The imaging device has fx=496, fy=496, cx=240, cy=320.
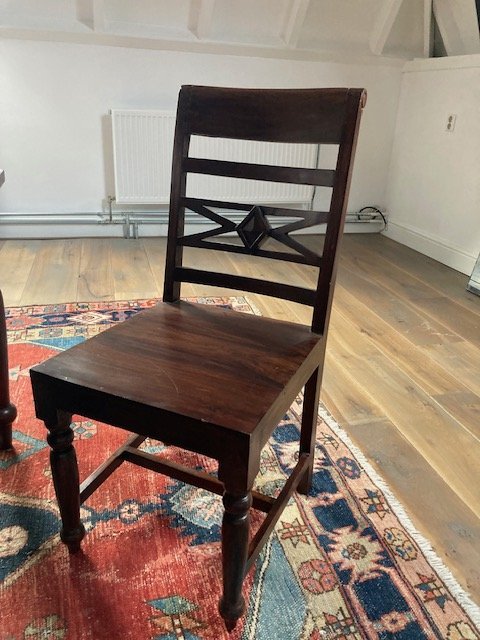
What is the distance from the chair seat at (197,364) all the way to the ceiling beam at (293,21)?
8.55 ft

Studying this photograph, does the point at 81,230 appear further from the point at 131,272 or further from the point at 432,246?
the point at 432,246

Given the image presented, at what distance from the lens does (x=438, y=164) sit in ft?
10.5

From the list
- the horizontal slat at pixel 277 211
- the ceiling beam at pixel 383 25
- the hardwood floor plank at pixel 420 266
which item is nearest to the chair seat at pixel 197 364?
the horizontal slat at pixel 277 211

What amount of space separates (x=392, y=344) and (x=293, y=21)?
85.8 inches

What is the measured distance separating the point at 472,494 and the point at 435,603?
15.1 inches

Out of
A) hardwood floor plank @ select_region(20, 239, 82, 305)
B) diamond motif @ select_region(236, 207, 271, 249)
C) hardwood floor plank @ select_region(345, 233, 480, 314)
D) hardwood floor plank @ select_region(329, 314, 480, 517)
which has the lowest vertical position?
hardwood floor plank @ select_region(329, 314, 480, 517)

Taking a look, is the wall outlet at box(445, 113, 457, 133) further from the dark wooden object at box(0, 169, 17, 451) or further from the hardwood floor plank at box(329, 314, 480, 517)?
the dark wooden object at box(0, 169, 17, 451)

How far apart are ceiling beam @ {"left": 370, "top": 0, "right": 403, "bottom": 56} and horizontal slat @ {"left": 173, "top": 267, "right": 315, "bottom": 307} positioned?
2798 millimetres

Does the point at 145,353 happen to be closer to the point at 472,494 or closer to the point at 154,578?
the point at 154,578

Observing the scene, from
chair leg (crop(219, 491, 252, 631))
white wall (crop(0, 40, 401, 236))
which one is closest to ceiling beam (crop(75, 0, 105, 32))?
white wall (crop(0, 40, 401, 236))

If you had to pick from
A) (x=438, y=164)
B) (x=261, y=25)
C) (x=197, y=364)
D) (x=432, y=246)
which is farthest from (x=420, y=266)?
(x=197, y=364)

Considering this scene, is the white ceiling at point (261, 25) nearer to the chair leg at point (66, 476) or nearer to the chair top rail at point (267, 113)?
the chair top rail at point (267, 113)

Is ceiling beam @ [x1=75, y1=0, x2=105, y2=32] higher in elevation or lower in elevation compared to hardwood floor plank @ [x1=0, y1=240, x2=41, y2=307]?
higher

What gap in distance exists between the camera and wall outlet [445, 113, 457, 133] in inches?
120
